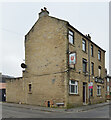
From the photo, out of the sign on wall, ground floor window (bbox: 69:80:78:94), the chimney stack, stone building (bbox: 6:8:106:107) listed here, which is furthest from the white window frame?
ground floor window (bbox: 69:80:78:94)

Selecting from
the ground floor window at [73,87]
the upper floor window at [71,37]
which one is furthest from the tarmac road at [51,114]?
the upper floor window at [71,37]

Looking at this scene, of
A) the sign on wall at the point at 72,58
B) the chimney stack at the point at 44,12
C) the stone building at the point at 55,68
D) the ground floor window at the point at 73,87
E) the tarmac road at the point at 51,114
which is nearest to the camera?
the tarmac road at the point at 51,114

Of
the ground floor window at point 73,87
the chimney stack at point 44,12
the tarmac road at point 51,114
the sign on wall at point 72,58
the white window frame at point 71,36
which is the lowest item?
the tarmac road at point 51,114

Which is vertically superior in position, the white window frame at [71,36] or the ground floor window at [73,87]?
the white window frame at [71,36]

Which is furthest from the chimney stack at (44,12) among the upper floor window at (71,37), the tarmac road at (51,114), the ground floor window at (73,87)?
the tarmac road at (51,114)

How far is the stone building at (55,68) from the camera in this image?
16.8 m

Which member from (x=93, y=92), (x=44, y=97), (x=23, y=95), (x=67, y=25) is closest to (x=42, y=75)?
(x=44, y=97)

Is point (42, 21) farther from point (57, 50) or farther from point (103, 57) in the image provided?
point (103, 57)

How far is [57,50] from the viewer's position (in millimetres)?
17750

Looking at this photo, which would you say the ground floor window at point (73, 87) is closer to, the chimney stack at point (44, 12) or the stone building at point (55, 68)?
the stone building at point (55, 68)

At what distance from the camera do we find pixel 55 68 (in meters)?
17.6

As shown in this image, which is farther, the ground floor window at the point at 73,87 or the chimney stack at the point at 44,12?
the chimney stack at the point at 44,12

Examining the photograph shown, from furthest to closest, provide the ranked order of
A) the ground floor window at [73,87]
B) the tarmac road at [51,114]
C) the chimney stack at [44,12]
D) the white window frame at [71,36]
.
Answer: the chimney stack at [44,12]
the white window frame at [71,36]
the ground floor window at [73,87]
the tarmac road at [51,114]

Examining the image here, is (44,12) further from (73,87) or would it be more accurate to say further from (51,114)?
(51,114)
